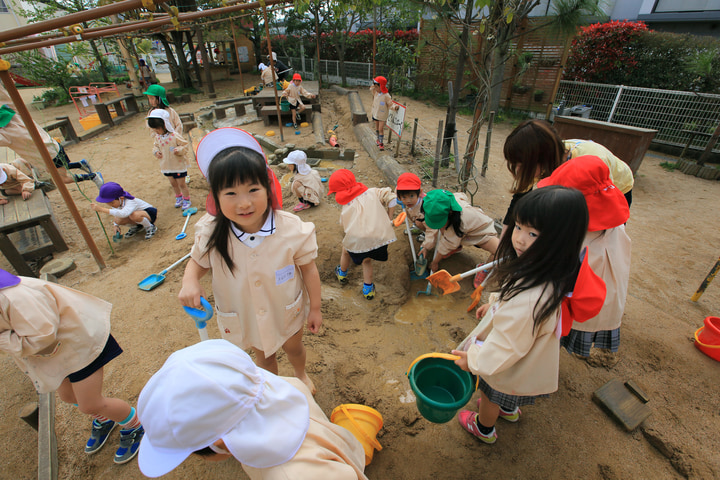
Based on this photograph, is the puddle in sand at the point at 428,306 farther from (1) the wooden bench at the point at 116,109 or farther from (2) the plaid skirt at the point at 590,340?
(1) the wooden bench at the point at 116,109

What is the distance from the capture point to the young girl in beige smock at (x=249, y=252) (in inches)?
56.9

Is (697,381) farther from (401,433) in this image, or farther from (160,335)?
(160,335)

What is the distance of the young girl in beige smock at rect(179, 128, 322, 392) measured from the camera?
1.45m

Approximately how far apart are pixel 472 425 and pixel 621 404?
3.41 feet

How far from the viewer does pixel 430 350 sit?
9.24 feet

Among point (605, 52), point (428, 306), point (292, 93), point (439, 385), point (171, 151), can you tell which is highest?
point (605, 52)

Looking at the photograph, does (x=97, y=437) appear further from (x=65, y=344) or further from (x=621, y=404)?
(x=621, y=404)

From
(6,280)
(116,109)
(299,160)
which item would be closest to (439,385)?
(6,280)

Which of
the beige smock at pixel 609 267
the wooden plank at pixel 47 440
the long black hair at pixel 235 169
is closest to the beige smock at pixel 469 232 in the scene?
the beige smock at pixel 609 267

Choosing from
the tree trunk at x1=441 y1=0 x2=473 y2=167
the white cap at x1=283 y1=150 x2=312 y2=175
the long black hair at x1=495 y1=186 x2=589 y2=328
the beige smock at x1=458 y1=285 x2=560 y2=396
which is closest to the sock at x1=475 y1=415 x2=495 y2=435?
the beige smock at x1=458 y1=285 x2=560 y2=396

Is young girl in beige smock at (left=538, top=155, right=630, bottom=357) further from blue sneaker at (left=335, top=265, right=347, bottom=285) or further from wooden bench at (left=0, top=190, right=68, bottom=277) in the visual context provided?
wooden bench at (left=0, top=190, right=68, bottom=277)

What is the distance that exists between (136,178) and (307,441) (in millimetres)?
7456

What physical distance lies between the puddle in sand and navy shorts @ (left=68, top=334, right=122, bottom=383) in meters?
2.29

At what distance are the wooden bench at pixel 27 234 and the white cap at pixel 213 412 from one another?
15.2 ft
